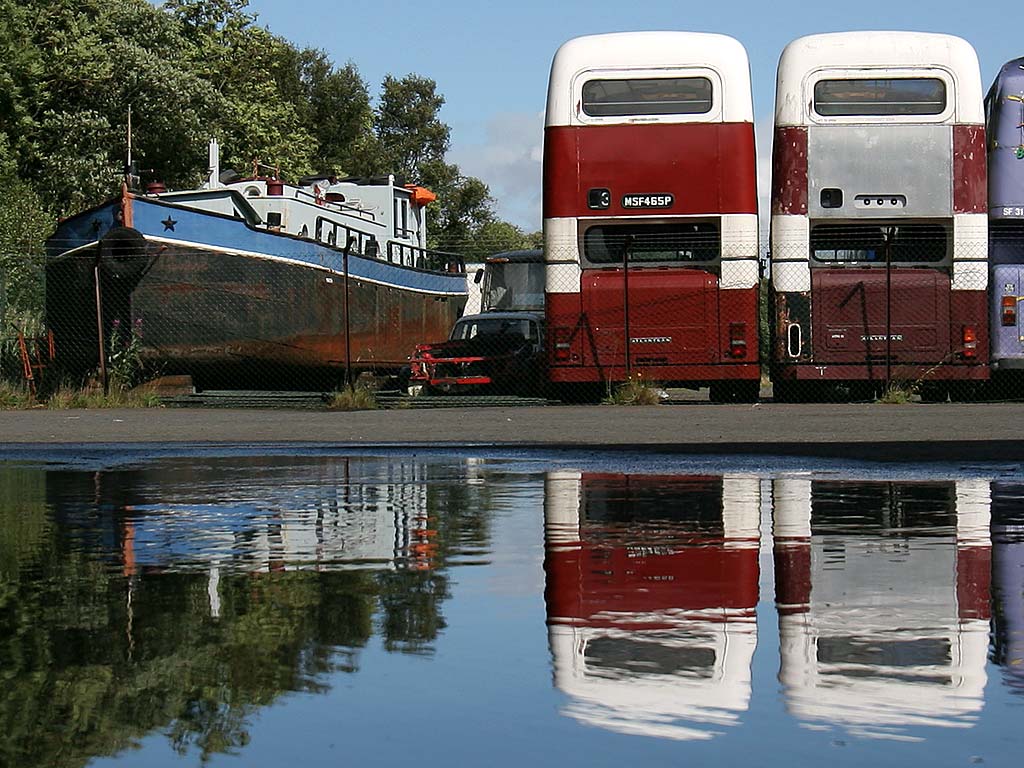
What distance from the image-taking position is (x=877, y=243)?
22.0m

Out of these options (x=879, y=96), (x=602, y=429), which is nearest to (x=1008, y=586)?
(x=602, y=429)

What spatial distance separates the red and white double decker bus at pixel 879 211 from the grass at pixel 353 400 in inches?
195

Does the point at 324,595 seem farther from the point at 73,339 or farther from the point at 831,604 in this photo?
the point at 73,339

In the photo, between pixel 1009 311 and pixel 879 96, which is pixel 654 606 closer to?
pixel 879 96

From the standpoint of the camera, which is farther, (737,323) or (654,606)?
(737,323)

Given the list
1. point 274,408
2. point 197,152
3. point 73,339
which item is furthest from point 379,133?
point 274,408

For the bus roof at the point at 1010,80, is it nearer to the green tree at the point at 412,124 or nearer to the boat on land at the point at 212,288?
the boat on land at the point at 212,288

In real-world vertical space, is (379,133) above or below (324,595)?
above

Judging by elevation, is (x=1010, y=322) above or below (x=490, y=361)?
above

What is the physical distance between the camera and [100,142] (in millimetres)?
48219

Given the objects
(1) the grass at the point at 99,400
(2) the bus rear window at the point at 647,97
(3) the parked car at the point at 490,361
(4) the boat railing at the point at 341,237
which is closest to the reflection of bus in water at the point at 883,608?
(2) the bus rear window at the point at 647,97

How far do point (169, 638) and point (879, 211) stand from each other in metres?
17.6

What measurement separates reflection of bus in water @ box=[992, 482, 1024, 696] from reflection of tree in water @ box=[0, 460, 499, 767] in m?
1.50

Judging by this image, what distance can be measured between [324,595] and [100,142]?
44218 mm
